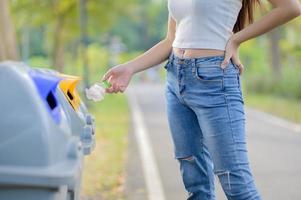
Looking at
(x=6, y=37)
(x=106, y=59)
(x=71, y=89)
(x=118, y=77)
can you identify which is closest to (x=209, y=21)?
(x=118, y=77)

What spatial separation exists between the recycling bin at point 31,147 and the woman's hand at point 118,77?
0.86 m

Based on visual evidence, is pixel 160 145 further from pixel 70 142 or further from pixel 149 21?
pixel 149 21

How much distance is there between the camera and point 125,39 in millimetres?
77250

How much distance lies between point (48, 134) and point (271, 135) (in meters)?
10.5

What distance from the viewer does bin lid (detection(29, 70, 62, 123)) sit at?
247 cm

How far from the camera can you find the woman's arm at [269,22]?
2.98 metres

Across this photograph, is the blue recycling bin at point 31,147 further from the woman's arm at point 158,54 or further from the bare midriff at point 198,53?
the woman's arm at point 158,54

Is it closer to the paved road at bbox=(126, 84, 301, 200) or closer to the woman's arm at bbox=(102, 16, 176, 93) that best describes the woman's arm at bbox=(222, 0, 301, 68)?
the woman's arm at bbox=(102, 16, 176, 93)

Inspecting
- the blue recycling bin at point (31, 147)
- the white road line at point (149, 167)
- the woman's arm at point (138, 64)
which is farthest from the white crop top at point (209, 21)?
the white road line at point (149, 167)

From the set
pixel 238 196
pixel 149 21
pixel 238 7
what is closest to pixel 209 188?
pixel 238 196

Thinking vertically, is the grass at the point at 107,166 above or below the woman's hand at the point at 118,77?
below

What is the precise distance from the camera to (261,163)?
8.54 m

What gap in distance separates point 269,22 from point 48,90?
1063 mm

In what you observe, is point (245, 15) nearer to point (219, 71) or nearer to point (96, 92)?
point (219, 71)
